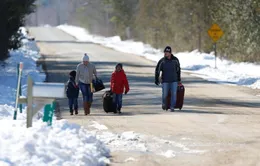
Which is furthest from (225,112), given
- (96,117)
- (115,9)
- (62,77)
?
(115,9)

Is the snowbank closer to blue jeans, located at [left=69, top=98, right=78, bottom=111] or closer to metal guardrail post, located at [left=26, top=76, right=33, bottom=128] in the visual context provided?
metal guardrail post, located at [left=26, top=76, right=33, bottom=128]

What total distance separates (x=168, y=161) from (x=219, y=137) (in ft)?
8.70

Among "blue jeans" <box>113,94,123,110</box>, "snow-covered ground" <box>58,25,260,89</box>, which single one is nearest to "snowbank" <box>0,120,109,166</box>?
"blue jeans" <box>113,94,123,110</box>

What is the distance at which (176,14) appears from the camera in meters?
57.9

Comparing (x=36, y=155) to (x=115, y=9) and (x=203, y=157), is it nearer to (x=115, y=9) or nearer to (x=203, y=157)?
(x=203, y=157)

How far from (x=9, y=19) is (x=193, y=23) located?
2268cm

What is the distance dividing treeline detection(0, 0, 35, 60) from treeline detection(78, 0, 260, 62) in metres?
12.2

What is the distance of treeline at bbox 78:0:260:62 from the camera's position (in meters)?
41.3

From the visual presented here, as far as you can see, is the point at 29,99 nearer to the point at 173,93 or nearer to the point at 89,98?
the point at 89,98

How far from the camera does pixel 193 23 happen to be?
54188 mm

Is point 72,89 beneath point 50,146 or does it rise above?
above

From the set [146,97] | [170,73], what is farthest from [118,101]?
[146,97]

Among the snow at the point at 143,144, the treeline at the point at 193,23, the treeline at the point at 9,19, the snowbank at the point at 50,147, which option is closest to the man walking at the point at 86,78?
the snow at the point at 143,144

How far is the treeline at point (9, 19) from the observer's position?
33.6m
